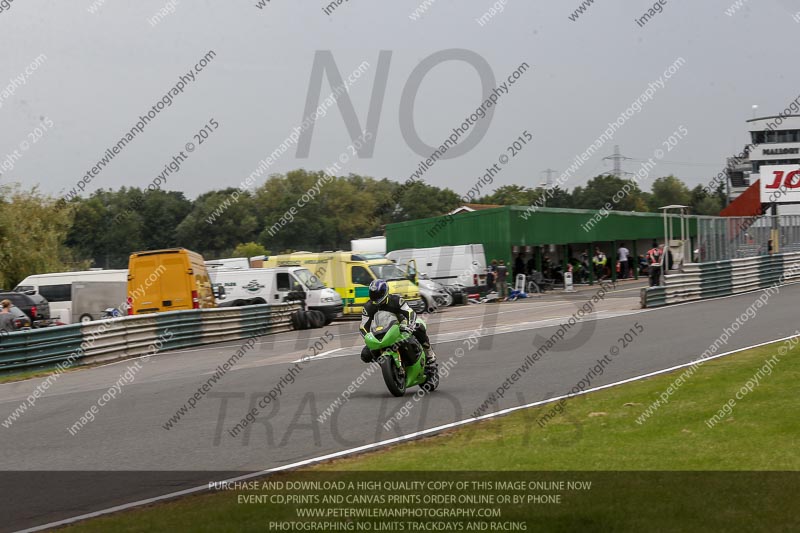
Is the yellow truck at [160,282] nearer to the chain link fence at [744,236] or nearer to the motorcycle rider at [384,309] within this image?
the motorcycle rider at [384,309]

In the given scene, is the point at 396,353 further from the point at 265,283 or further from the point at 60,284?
the point at 60,284

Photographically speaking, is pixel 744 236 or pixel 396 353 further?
pixel 744 236

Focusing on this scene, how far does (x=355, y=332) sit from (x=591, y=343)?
9.30m

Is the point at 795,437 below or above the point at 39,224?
below

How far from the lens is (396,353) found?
11.9m

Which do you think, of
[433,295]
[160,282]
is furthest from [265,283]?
[433,295]

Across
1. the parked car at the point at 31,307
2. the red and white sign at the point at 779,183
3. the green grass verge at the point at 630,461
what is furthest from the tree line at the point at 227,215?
the green grass verge at the point at 630,461

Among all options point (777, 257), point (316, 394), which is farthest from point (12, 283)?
point (316, 394)

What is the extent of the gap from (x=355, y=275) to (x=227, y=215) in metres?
49.5

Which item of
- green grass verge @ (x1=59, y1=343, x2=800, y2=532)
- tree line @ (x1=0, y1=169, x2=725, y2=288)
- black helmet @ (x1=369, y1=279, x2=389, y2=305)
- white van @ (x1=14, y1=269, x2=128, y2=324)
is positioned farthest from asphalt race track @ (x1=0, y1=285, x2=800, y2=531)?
tree line @ (x1=0, y1=169, x2=725, y2=288)

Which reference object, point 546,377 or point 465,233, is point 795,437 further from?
point 465,233

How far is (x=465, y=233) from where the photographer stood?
4572 centimetres

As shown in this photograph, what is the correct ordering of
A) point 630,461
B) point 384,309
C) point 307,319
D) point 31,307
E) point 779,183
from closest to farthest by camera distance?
point 630,461, point 384,309, point 307,319, point 31,307, point 779,183

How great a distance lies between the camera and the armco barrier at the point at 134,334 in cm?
1888
